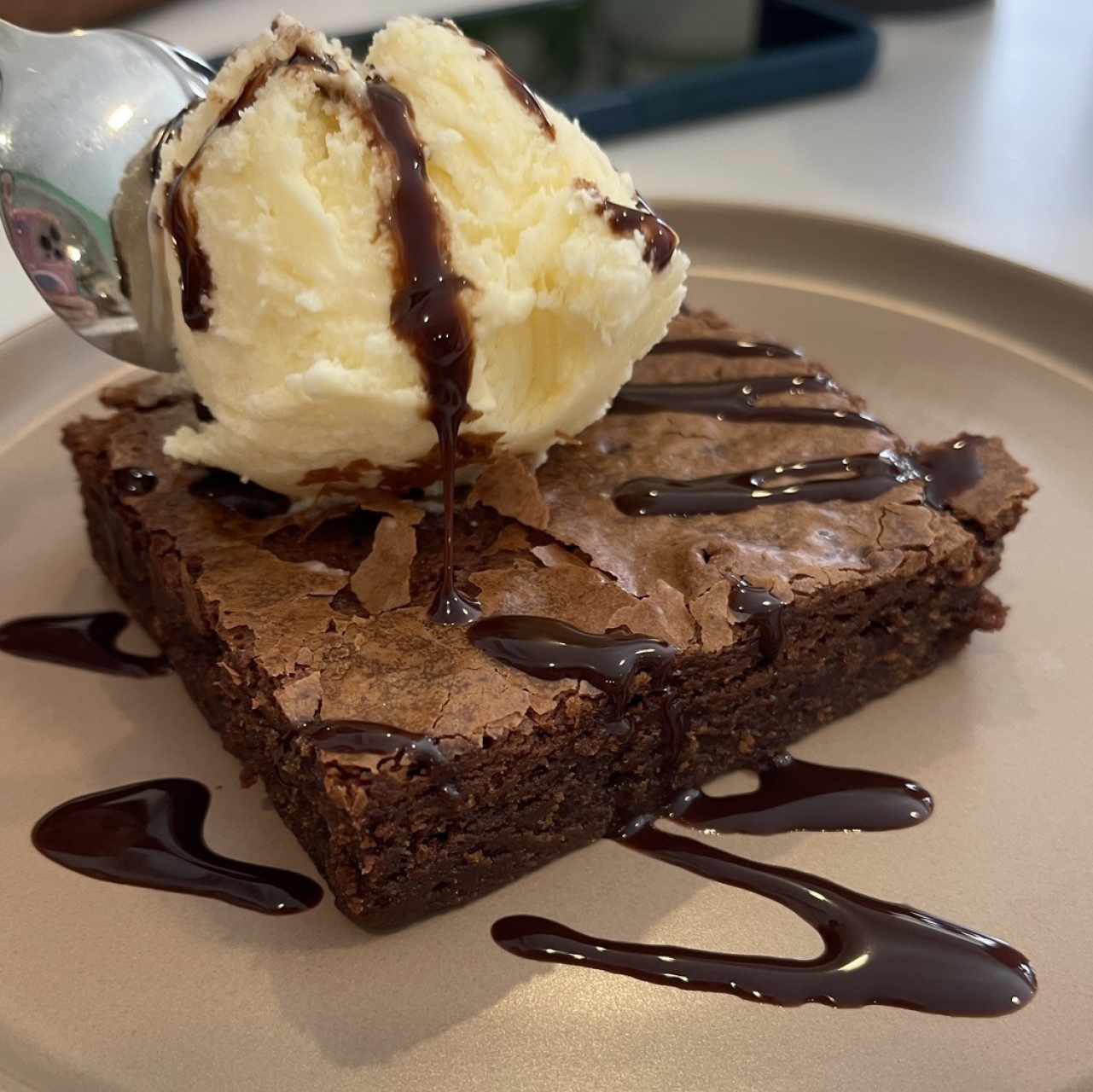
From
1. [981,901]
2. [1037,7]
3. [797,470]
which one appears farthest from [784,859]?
[1037,7]

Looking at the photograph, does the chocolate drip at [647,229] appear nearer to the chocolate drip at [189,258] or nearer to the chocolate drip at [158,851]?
the chocolate drip at [189,258]

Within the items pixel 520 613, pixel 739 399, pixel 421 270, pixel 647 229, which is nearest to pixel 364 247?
pixel 421 270

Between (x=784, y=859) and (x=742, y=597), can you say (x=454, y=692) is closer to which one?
(x=742, y=597)

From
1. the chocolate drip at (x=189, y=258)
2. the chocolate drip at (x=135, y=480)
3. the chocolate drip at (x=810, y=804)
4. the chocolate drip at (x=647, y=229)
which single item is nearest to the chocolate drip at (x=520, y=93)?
the chocolate drip at (x=647, y=229)

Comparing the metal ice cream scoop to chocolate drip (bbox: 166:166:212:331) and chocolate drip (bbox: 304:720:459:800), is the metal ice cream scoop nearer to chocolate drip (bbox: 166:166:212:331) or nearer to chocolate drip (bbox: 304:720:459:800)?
chocolate drip (bbox: 166:166:212:331)

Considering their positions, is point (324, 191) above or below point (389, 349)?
above

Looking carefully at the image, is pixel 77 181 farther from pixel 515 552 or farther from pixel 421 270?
pixel 515 552
